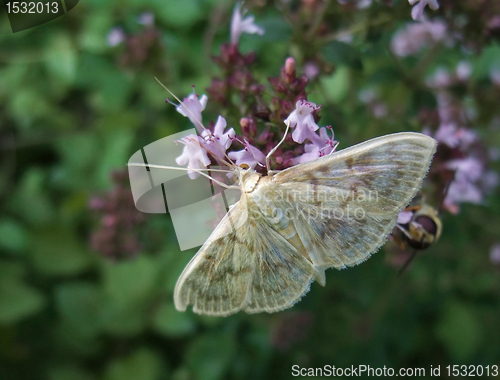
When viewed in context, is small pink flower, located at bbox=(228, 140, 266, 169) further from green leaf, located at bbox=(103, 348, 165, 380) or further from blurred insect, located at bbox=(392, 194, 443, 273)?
green leaf, located at bbox=(103, 348, 165, 380)

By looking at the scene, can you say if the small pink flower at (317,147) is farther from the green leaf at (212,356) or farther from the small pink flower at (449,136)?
the green leaf at (212,356)

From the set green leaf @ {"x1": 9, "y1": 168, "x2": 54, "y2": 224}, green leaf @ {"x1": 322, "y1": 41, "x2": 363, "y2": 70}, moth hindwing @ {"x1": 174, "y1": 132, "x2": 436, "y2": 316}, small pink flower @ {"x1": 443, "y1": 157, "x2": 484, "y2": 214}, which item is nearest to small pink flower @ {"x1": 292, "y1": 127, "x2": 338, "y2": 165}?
moth hindwing @ {"x1": 174, "y1": 132, "x2": 436, "y2": 316}

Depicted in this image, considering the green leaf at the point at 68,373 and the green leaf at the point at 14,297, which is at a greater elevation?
the green leaf at the point at 14,297

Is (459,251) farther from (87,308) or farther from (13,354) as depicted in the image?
(13,354)

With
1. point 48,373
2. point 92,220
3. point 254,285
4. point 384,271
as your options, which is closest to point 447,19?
point 384,271

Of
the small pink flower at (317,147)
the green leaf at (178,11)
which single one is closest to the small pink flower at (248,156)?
the small pink flower at (317,147)

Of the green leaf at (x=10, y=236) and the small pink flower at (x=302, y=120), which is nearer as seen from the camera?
the small pink flower at (x=302, y=120)

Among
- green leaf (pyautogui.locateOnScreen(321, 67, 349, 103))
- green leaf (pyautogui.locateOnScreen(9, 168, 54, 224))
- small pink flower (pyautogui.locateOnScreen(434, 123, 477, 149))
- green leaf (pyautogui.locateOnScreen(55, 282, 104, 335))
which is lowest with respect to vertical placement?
green leaf (pyautogui.locateOnScreen(55, 282, 104, 335))
